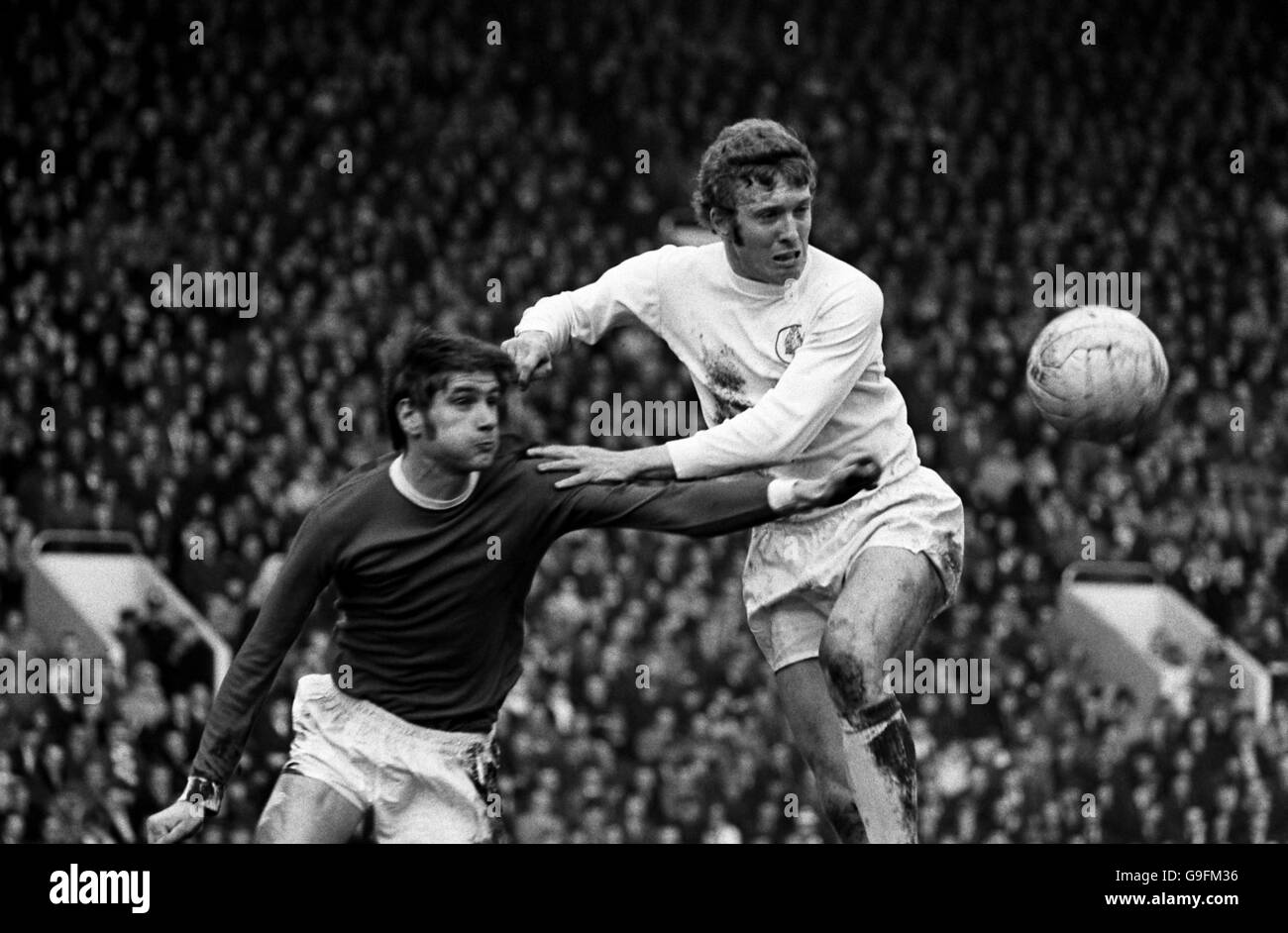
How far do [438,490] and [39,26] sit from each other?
53.2ft

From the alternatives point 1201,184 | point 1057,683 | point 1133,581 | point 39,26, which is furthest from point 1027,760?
point 39,26

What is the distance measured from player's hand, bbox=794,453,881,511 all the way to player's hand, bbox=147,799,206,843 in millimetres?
1850

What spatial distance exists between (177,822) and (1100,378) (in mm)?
3149

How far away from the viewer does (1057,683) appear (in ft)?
54.8

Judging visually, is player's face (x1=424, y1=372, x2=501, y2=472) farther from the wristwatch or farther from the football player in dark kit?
the wristwatch

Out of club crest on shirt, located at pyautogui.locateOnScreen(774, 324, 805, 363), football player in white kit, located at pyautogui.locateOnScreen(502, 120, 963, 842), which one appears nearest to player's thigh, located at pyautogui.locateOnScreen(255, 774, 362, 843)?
football player in white kit, located at pyautogui.locateOnScreen(502, 120, 963, 842)

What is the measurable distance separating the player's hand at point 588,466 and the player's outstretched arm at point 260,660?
66cm

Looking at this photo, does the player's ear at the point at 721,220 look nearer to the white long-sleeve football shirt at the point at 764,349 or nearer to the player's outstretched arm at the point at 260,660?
the white long-sleeve football shirt at the point at 764,349

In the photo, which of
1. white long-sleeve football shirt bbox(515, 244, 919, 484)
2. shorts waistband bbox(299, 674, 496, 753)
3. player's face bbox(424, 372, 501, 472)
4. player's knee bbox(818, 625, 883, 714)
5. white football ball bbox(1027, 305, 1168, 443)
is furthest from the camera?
white football ball bbox(1027, 305, 1168, 443)

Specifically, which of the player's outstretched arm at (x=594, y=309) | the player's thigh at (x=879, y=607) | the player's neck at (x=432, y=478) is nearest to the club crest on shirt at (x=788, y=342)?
the player's outstretched arm at (x=594, y=309)

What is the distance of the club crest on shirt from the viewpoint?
6949 mm

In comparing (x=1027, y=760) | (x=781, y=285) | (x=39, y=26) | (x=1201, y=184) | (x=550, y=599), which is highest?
(x=39, y=26)

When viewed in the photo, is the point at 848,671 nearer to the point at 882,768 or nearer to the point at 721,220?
the point at 882,768
